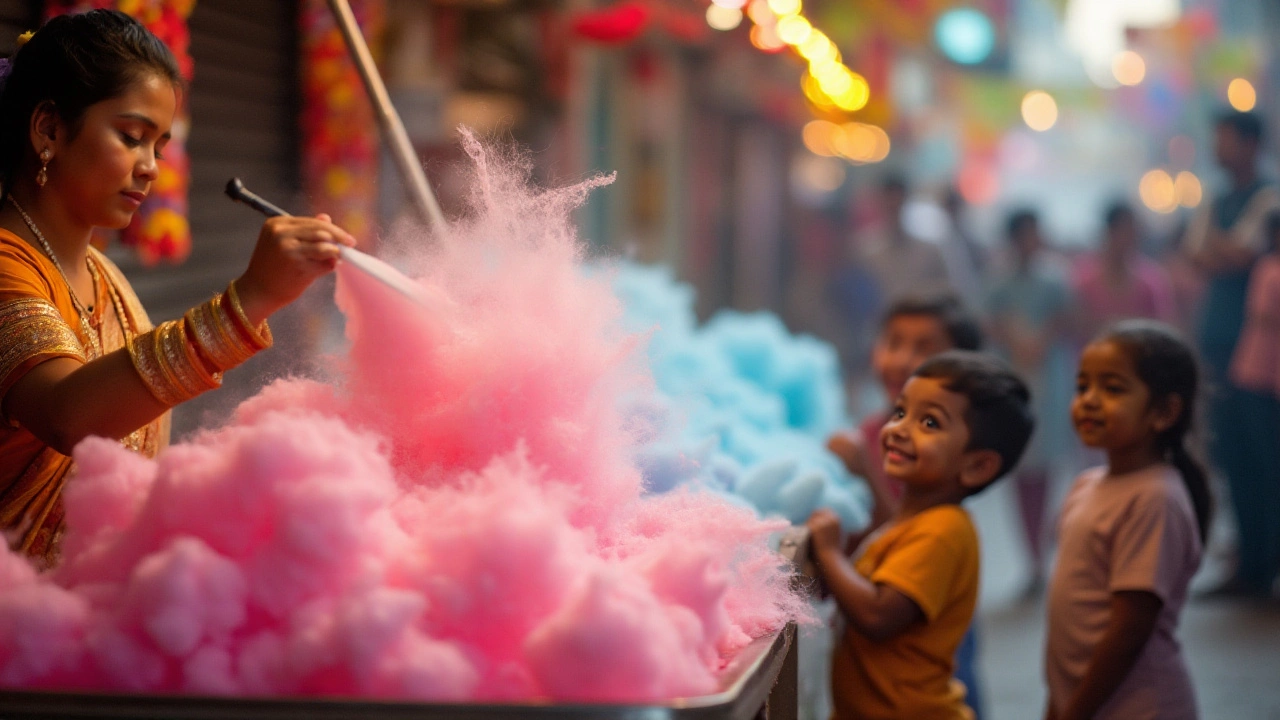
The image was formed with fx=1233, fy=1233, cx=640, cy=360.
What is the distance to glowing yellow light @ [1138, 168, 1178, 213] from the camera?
76.7 feet

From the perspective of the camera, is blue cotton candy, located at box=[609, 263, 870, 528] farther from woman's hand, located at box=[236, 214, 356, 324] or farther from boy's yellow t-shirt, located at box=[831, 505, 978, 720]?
woman's hand, located at box=[236, 214, 356, 324]

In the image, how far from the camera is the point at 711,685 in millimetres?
1210

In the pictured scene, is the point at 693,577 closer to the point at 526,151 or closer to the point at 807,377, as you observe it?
the point at 526,151

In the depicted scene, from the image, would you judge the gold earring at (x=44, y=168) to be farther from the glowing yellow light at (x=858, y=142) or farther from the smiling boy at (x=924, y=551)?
the glowing yellow light at (x=858, y=142)

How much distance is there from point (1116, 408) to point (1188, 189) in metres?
18.9

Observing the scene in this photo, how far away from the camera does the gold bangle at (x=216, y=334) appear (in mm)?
1480

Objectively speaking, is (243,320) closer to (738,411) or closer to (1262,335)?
(738,411)

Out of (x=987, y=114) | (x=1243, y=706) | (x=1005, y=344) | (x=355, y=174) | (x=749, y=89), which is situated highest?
(x=987, y=114)

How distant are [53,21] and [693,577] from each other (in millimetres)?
1097

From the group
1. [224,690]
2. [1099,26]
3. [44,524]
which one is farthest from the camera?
[1099,26]

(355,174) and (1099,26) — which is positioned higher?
(1099,26)

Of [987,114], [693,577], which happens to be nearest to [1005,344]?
[693,577]

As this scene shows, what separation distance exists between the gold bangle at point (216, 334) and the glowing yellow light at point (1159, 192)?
22.9 metres

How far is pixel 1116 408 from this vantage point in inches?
96.6
